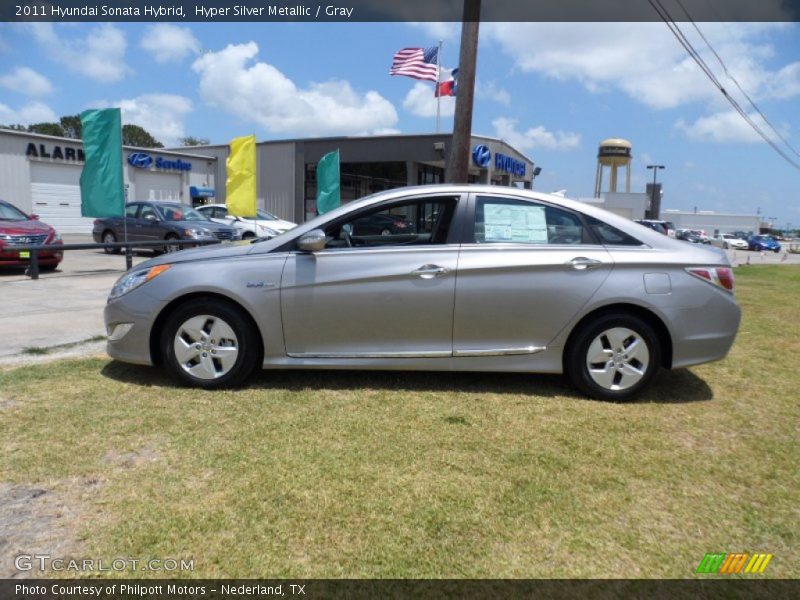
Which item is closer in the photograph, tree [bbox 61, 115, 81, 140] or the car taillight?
the car taillight

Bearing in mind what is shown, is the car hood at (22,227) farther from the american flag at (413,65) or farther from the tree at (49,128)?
the tree at (49,128)

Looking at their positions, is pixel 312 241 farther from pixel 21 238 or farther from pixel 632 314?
pixel 21 238

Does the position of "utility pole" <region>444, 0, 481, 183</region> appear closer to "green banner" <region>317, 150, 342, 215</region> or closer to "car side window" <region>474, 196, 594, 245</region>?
"car side window" <region>474, 196, 594, 245</region>

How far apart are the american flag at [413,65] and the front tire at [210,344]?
1864cm

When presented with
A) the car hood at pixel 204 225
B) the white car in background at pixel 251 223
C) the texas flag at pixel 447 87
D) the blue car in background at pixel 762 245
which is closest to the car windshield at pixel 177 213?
the car hood at pixel 204 225

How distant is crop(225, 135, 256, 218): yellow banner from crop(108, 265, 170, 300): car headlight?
9762mm

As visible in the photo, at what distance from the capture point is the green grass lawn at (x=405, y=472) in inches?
91.0

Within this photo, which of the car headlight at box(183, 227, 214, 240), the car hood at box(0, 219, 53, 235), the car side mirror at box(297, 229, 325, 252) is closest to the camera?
the car side mirror at box(297, 229, 325, 252)

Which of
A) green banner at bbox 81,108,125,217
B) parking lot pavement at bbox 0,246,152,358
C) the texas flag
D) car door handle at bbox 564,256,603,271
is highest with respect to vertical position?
the texas flag

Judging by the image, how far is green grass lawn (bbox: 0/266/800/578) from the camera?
2.31 m

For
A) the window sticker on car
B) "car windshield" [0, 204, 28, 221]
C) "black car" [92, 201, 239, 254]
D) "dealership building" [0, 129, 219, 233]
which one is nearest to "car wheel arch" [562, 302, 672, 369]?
the window sticker on car

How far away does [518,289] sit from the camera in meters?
4.10

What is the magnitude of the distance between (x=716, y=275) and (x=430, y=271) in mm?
2127

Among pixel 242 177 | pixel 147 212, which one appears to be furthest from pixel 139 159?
pixel 242 177
